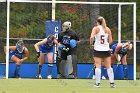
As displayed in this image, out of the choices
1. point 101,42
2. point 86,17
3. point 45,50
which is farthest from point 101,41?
point 86,17

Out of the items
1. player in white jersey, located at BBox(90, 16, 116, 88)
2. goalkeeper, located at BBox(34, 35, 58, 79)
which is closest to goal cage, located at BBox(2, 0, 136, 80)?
goalkeeper, located at BBox(34, 35, 58, 79)

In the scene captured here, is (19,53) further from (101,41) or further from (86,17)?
(101,41)

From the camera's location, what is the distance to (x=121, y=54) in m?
22.9

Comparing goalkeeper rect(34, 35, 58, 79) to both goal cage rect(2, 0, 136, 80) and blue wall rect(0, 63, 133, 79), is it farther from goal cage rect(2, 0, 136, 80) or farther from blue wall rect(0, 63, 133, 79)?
goal cage rect(2, 0, 136, 80)

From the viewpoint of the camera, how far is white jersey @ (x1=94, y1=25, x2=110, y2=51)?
52.5ft

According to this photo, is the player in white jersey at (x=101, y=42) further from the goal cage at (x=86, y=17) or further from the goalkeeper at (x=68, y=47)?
the goal cage at (x=86, y=17)

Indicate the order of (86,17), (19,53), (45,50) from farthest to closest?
(86,17) < (19,53) < (45,50)

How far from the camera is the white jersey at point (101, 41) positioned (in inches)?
630

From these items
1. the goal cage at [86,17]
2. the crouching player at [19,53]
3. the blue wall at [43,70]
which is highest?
the goal cage at [86,17]

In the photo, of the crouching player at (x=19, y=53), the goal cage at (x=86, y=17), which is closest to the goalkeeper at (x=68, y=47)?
the crouching player at (x=19, y=53)

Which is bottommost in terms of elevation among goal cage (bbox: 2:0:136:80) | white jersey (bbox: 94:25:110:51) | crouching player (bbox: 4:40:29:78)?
crouching player (bbox: 4:40:29:78)

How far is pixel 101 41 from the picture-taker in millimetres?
16031

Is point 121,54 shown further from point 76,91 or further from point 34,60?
point 76,91

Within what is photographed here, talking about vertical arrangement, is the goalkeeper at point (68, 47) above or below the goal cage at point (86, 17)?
below
